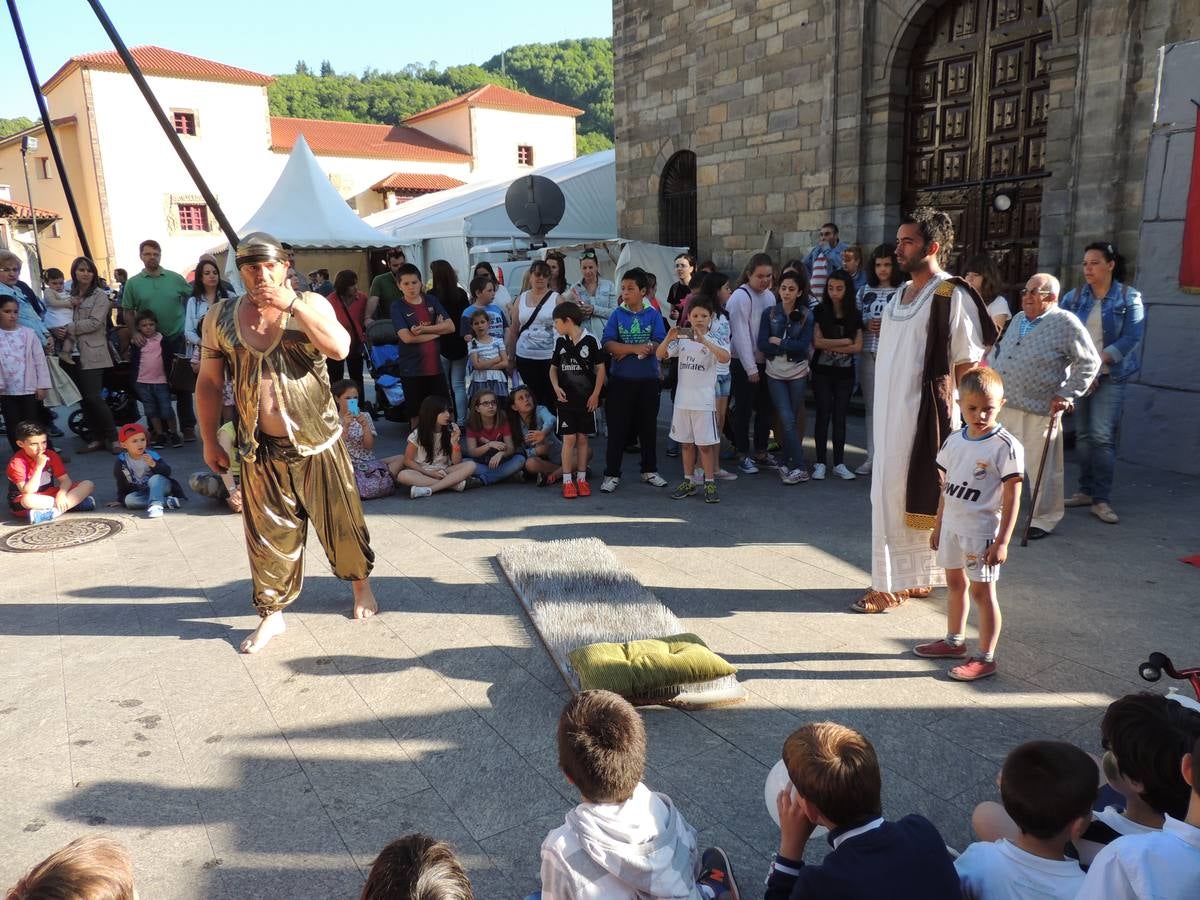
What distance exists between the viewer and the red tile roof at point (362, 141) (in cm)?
4009

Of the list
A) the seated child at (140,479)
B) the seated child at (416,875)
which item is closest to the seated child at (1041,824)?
the seated child at (416,875)

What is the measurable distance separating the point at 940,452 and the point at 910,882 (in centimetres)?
225

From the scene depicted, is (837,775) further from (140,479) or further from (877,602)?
(140,479)

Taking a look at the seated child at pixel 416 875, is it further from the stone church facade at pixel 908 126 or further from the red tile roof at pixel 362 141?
the red tile roof at pixel 362 141

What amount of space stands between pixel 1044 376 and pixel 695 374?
91.4 inches

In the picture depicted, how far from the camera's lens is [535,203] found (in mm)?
10219

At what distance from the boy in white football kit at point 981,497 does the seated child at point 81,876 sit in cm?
312

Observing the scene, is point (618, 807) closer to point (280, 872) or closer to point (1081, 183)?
point (280, 872)

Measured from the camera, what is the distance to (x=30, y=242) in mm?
31234

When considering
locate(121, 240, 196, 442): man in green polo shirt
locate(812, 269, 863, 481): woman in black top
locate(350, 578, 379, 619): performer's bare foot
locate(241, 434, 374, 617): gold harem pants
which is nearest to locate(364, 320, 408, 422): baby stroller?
locate(121, 240, 196, 442): man in green polo shirt

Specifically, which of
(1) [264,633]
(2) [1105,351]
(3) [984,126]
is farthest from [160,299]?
(3) [984,126]

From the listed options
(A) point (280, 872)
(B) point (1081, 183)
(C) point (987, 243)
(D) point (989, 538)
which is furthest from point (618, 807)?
(C) point (987, 243)

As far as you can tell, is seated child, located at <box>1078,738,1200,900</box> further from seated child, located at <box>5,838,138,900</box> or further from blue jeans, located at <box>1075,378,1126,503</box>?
blue jeans, located at <box>1075,378,1126,503</box>

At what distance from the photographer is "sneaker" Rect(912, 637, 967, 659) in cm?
376
